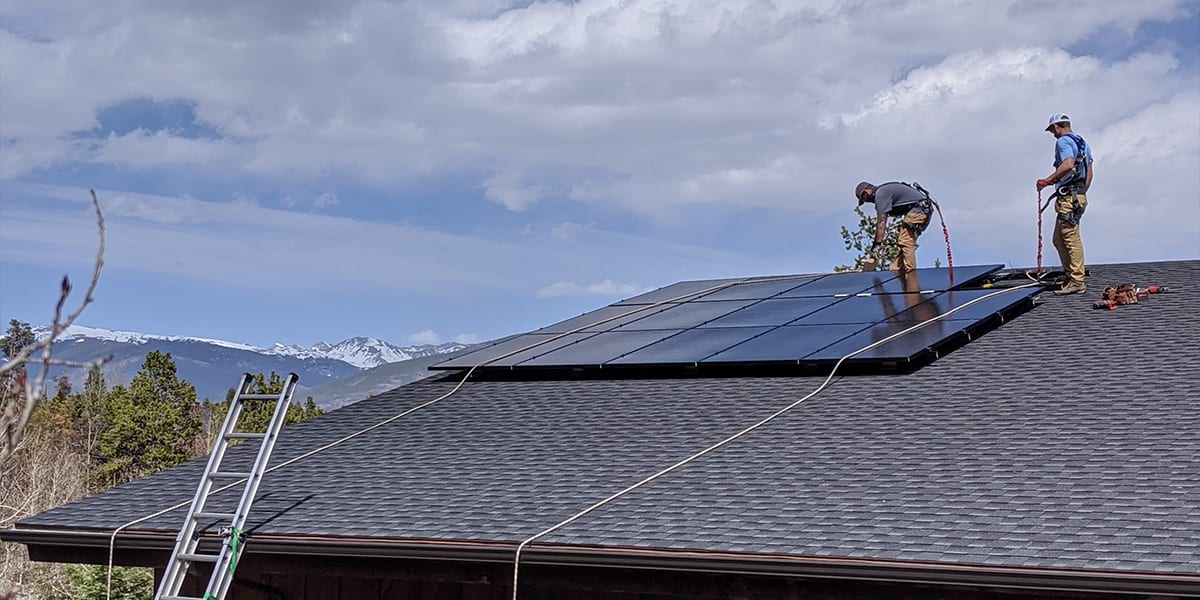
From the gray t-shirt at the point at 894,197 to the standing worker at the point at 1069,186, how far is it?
184 cm

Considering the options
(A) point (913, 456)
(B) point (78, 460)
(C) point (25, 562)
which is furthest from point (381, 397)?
(B) point (78, 460)

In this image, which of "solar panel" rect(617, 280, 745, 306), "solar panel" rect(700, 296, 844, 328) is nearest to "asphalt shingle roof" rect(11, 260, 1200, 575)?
"solar panel" rect(700, 296, 844, 328)

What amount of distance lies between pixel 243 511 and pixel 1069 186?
8195 mm

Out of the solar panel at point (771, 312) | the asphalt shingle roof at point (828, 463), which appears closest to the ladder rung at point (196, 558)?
the asphalt shingle roof at point (828, 463)

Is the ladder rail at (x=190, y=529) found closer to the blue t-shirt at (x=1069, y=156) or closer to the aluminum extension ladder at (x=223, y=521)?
the aluminum extension ladder at (x=223, y=521)

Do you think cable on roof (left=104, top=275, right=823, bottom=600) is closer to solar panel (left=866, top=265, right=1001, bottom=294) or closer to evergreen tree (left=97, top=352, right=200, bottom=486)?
solar panel (left=866, top=265, right=1001, bottom=294)

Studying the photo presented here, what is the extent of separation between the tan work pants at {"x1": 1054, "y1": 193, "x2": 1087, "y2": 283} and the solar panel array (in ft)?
1.50

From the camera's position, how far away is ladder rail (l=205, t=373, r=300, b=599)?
8013 millimetres

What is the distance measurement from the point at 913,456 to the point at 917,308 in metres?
4.13

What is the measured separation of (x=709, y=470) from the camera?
27.7ft

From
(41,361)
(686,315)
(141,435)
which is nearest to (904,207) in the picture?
(686,315)

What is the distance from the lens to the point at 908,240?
46.9ft

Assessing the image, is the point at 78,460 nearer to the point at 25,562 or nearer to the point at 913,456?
the point at 25,562

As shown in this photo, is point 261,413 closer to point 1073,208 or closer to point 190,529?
point 1073,208
